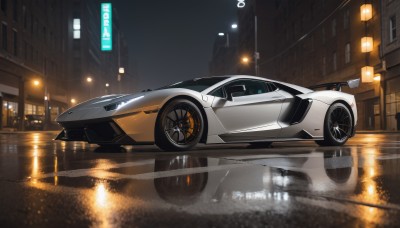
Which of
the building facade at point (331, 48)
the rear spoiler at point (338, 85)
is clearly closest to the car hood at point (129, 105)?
the rear spoiler at point (338, 85)

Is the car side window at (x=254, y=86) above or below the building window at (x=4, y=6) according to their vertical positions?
below

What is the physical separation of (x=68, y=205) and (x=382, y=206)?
1.79 m

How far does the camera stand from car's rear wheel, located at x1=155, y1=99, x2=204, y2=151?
6.14 metres

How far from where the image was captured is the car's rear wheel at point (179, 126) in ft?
20.2

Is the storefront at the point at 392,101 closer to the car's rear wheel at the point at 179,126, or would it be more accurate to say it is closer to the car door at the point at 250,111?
the car door at the point at 250,111

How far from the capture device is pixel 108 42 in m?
77.3

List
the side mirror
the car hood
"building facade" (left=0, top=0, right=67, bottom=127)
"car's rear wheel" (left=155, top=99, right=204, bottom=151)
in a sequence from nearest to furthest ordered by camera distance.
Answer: the car hood, "car's rear wheel" (left=155, top=99, right=204, bottom=151), the side mirror, "building facade" (left=0, top=0, right=67, bottom=127)

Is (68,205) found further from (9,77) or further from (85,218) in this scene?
(9,77)

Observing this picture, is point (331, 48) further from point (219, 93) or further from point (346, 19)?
point (219, 93)

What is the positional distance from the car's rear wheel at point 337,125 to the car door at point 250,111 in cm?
112

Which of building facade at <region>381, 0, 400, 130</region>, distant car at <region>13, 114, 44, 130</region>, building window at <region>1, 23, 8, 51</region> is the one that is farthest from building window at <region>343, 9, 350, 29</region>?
building window at <region>1, 23, 8, 51</region>

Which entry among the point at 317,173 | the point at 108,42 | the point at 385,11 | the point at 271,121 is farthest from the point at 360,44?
the point at 108,42

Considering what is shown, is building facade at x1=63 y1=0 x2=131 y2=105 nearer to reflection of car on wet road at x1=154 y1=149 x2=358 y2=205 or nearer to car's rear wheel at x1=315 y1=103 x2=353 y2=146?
car's rear wheel at x1=315 y1=103 x2=353 y2=146

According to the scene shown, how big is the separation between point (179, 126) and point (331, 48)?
31.9m
